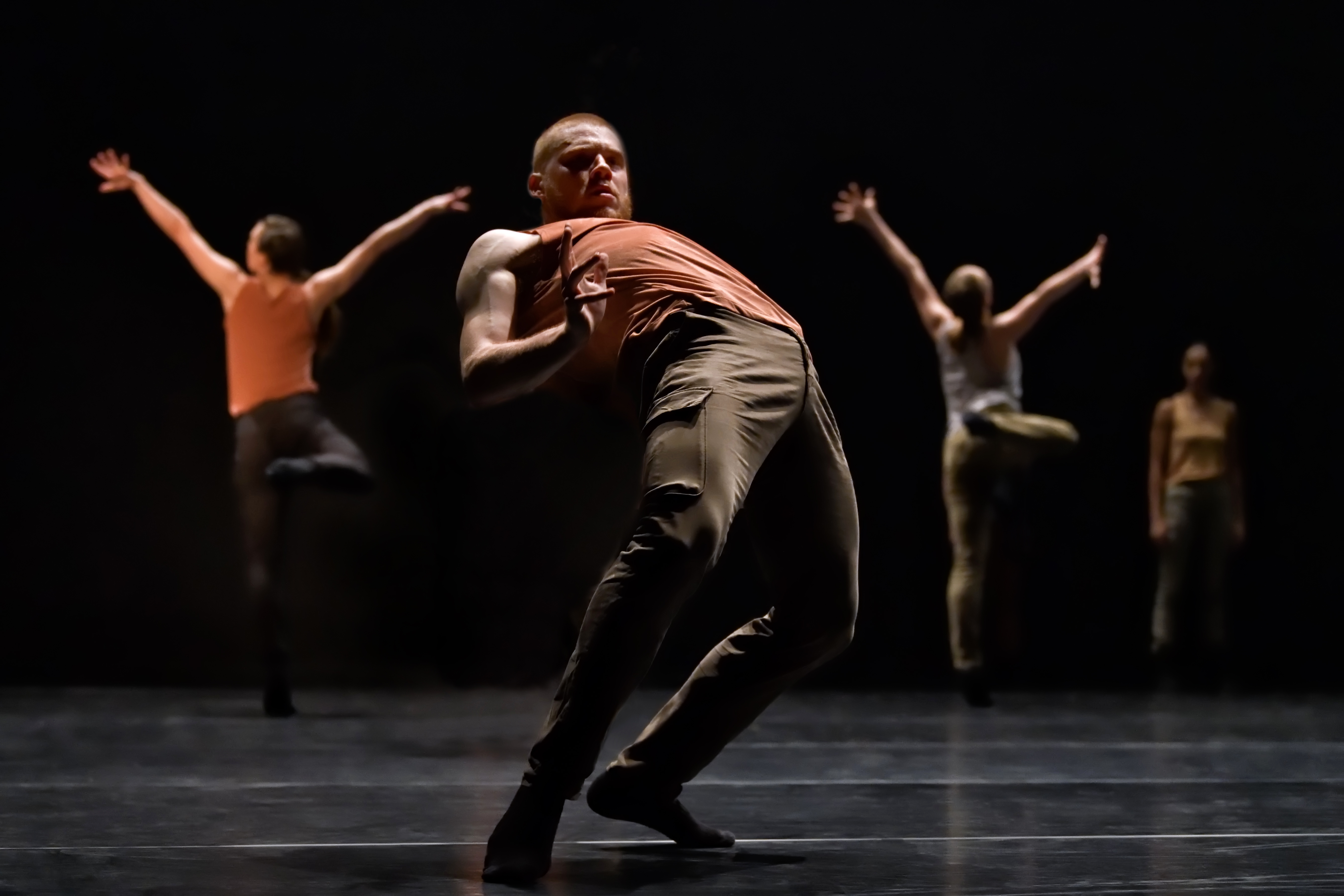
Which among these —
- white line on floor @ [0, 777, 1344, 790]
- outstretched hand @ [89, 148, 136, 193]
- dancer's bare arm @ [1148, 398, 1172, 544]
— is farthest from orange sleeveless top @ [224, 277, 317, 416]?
dancer's bare arm @ [1148, 398, 1172, 544]

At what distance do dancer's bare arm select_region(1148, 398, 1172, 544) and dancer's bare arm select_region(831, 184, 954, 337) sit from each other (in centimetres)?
135

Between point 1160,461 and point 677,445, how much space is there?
14.7 feet

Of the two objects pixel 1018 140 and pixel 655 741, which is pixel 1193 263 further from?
pixel 655 741

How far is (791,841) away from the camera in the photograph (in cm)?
239

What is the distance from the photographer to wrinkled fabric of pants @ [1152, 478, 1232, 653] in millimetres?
6062

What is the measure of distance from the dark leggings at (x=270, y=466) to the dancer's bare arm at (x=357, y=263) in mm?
329

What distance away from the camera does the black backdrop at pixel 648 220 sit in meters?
5.64

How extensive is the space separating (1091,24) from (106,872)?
207 inches

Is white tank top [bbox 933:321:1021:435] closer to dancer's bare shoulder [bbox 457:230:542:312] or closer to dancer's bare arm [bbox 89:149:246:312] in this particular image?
dancer's bare arm [bbox 89:149:246:312]

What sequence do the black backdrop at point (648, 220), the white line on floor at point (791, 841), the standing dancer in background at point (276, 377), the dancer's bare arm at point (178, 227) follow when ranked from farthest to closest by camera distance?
the black backdrop at point (648, 220)
the dancer's bare arm at point (178, 227)
the standing dancer in background at point (276, 377)
the white line on floor at point (791, 841)

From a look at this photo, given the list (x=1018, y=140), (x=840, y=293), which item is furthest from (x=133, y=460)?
(x=1018, y=140)

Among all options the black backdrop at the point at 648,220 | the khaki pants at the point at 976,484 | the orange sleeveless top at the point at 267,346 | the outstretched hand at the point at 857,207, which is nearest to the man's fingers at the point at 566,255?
the orange sleeveless top at the point at 267,346

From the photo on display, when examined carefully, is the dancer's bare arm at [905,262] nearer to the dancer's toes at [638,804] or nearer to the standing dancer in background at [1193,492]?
the standing dancer in background at [1193,492]

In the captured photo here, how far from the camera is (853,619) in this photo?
2.23 metres
